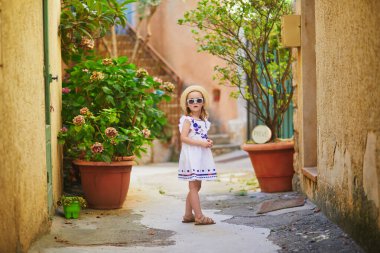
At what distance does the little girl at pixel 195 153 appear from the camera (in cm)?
584

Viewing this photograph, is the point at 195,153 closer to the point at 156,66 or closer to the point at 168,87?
the point at 168,87

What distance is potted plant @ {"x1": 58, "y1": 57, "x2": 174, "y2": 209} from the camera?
21.5 ft

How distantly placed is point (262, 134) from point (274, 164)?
14.9 inches

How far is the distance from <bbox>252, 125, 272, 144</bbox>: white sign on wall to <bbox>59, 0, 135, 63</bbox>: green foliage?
1.99 metres

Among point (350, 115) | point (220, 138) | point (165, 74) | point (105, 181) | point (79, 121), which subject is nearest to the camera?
point (350, 115)

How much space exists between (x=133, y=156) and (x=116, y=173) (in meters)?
0.30

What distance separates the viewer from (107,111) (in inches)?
263

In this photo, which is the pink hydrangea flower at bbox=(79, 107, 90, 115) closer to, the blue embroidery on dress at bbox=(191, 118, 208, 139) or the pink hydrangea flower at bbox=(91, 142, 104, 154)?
the pink hydrangea flower at bbox=(91, 142, 104, 154)

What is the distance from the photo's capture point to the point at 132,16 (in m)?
15.1

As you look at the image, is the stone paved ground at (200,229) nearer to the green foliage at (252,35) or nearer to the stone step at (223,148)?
the green foliage at (252,35)

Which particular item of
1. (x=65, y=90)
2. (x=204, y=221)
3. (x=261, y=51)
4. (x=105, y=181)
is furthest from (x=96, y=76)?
(x=261, y=51)

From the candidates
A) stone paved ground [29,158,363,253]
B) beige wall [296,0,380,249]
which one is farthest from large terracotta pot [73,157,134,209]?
beige wall [296,0,380,249]

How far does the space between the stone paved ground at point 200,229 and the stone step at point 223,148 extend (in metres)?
5.90

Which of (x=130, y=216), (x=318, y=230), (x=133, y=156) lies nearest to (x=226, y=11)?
(x=133, y=156)
